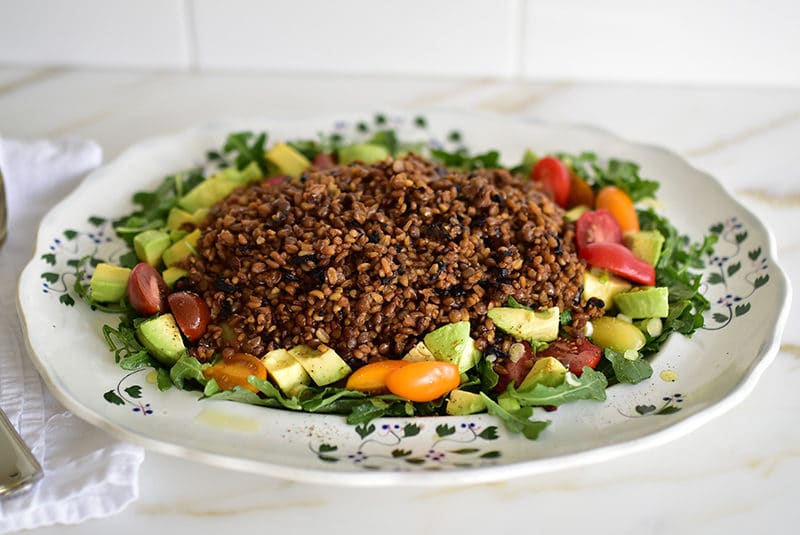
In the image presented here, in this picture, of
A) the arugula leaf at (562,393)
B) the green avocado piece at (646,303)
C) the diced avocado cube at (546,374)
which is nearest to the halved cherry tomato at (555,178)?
the green avocado piece at (646,303)

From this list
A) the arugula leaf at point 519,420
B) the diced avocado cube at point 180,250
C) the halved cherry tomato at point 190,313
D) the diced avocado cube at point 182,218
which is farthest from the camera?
the diced avocado cube at point 182,218

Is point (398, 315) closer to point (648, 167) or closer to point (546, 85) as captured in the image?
point (648, 167)

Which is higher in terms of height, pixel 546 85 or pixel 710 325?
pixel 546 85

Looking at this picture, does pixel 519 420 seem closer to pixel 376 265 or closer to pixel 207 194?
pixel 376 265

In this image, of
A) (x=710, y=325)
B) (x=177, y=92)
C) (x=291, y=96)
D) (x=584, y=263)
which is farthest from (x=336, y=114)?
(x=710, y=325)

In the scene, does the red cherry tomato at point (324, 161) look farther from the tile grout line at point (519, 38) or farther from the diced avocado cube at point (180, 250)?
the tile grout line at point (519, 38)

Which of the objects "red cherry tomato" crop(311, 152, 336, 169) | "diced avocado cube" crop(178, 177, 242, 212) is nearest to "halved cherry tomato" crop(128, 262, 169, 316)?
"diced avocado cube" crop(178, 177, 242, 212)

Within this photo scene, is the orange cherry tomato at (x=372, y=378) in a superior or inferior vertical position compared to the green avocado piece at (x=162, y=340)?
inferior
